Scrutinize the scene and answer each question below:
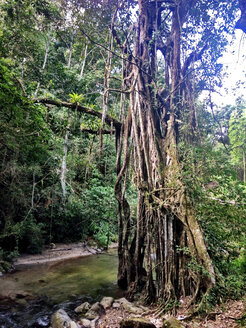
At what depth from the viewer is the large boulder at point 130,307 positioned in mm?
3799

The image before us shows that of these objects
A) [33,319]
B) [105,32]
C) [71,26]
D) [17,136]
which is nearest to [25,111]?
[17,136]

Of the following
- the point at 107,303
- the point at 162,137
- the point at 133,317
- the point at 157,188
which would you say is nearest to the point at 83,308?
the point at 107,303

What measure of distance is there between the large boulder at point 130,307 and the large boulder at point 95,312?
0.36m

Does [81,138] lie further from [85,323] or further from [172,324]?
[172,324]

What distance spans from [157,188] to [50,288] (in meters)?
3.30

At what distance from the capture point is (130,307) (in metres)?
3.96

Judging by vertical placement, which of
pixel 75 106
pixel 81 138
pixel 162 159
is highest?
pixel 75 106

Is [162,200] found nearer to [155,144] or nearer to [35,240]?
[155,144]

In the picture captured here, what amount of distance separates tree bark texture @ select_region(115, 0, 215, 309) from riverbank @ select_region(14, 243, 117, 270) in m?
3.63

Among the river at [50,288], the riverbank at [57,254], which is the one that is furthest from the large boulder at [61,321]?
the riverbank at [57,254]

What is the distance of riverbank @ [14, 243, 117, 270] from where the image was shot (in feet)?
23.9

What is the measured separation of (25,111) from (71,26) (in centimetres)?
242

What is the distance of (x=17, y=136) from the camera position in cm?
557

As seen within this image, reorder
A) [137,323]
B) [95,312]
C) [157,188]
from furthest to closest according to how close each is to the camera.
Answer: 1. [157,188]
2. [95,312]
3. [137,323]
